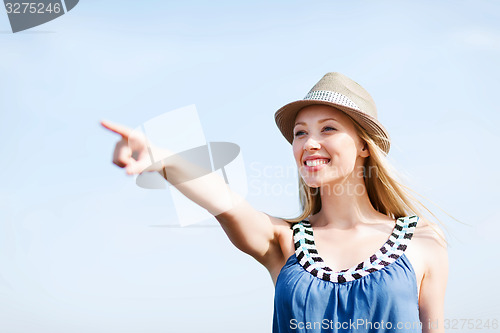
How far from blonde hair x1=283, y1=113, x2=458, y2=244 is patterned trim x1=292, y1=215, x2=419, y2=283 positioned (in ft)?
0.41

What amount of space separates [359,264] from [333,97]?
3.87 ft

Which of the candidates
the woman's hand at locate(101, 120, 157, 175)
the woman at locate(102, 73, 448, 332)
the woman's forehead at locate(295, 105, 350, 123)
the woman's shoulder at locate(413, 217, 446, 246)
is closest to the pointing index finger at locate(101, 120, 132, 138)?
the woman's hand at locate(101, 120, 157, 175)

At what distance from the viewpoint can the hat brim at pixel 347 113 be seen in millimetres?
3959

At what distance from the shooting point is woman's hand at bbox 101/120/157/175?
2809mm

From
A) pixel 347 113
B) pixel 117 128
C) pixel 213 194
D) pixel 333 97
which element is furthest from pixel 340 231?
pixel 117 128

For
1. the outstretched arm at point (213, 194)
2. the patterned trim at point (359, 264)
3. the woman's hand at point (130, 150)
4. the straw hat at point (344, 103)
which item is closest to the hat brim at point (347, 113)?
the straw hat at point (344, 103)

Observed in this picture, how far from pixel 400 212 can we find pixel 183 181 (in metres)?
1.87

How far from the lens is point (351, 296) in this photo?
3.59m

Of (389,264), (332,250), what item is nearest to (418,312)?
(389,264)

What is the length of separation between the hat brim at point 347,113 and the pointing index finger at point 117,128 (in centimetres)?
155

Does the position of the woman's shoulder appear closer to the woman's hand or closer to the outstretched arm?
the outstretched arm

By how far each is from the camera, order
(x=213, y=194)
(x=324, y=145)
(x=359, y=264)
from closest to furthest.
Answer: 1. (x=213, y=194)
2. (x=359, y=264)
3. (x=324, y=145)

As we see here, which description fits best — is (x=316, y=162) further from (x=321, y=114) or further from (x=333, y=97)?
(x=333, y=97)

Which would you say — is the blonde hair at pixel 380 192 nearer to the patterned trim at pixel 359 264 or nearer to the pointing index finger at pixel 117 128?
the patterned trim at pixel 359 264
